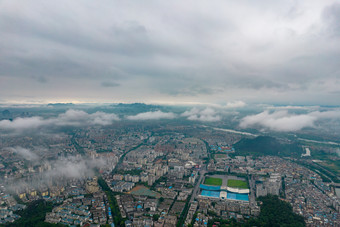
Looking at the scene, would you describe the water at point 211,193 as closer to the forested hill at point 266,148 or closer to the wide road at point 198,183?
the wide road at point 198,183

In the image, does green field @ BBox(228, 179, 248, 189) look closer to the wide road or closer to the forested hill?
the wide road

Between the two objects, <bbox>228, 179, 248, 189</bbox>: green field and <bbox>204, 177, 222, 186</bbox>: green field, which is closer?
<bbox>228, 179, 248, 189</bbox>: green field

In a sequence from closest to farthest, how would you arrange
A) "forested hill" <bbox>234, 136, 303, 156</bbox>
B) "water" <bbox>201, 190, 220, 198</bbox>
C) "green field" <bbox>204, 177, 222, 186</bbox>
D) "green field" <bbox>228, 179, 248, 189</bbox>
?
1. "water" <bbox>201, 190, 220, 198</bbox>
2. "green field" <bbox>228, 179, 248, 189</bbox>
3. "green field" <bbox>204, 177, 222, 186</bbox>
4. "forested hill" <bbox>234, 136, 303, 156</bbox>

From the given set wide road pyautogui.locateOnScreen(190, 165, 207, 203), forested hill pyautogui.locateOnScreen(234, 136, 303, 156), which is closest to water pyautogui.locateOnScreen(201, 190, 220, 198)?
wide road pyautogui.locateOnScreen(190, 165, 207, 203)

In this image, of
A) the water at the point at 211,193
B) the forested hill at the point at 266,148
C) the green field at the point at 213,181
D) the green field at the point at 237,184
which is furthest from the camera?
the forested hill at the point at 266,148

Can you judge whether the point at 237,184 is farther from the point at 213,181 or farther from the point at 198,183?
the point at 198,183

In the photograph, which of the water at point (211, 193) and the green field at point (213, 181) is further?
the green field at point (213, 181)

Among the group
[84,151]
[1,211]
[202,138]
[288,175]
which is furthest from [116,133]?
[288,175]

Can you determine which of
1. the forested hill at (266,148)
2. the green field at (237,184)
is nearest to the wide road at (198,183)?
the green field at (237,184)
